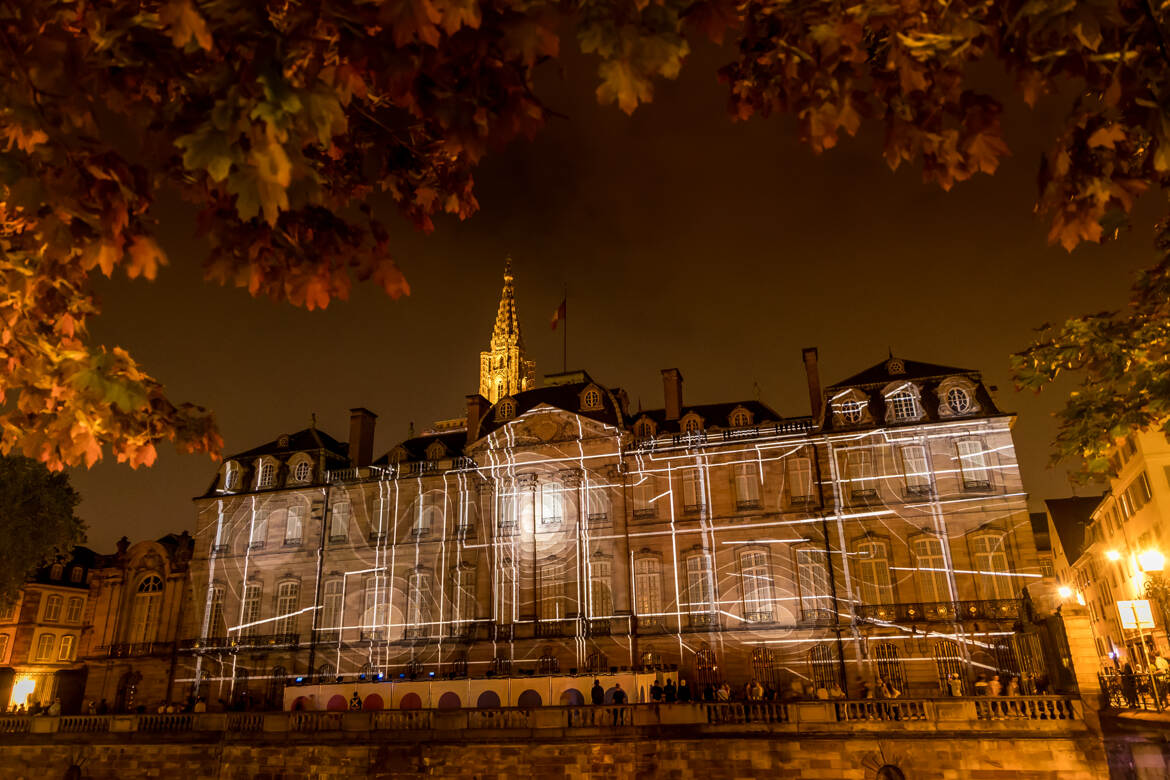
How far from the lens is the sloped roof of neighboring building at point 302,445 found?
120ft

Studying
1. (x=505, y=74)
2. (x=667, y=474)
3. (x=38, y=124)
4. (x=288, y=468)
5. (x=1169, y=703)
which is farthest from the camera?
(x=288, y=468)

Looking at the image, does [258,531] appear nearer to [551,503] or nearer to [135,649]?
[135,649]

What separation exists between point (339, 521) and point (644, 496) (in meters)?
13.7

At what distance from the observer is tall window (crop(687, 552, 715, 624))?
1121 inches

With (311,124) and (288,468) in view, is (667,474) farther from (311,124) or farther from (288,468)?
(311,124)

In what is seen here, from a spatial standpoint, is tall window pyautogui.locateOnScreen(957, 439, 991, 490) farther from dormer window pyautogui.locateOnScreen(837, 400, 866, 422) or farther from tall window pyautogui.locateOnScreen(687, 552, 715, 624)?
tall window pyautogui.locateOnScreen(687, 552, 715, 624)

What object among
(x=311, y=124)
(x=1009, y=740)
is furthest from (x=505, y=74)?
(x=1009, y=740)

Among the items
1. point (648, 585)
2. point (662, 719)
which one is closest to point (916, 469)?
point (648, 585)

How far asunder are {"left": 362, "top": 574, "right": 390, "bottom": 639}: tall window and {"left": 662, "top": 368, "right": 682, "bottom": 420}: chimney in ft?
45.3

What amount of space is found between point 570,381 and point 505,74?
30680 millimetres

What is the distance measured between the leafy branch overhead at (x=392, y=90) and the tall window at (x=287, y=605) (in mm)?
31942

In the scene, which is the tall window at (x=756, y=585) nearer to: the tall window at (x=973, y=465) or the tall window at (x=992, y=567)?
the tall window at (x=992, y=567)

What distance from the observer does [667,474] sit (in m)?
30.7

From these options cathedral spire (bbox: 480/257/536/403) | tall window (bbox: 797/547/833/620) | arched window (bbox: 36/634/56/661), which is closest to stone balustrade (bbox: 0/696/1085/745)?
tall window (bbox: 797/547/833/620)
